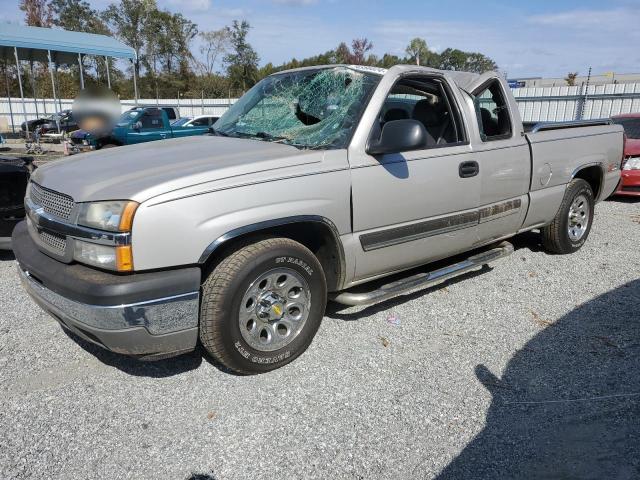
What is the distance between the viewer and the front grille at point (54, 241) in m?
2.87

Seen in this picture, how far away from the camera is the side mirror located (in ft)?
10.8

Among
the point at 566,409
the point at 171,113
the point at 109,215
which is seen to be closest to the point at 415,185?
the point at 566,409

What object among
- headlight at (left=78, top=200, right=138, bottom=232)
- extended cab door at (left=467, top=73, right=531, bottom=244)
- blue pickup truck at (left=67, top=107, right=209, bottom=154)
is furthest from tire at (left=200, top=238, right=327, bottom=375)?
blue pickup truck at (left=67, top=107, right=209, bottom=154)

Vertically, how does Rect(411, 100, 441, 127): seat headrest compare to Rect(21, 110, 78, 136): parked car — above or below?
above

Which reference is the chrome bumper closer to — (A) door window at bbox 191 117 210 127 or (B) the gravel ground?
(B) the gravel ground

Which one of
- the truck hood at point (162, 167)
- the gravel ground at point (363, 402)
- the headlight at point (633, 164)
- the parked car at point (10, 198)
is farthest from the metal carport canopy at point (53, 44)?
the truck hood at point (162, 167)

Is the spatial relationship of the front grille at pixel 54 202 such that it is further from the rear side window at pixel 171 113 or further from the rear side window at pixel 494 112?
the rear side window at pixel 171 113

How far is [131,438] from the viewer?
8.64 ft

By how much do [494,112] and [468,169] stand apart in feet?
3.27

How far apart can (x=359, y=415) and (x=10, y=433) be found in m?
1.84

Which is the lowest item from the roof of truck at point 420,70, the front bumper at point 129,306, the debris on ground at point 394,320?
the debris on ground at point 394,320

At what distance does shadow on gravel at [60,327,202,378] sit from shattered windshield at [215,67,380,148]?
5.33 ft

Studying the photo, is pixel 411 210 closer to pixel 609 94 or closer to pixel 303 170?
pixel 303 170

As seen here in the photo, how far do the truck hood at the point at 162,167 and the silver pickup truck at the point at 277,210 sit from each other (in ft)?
0.05
